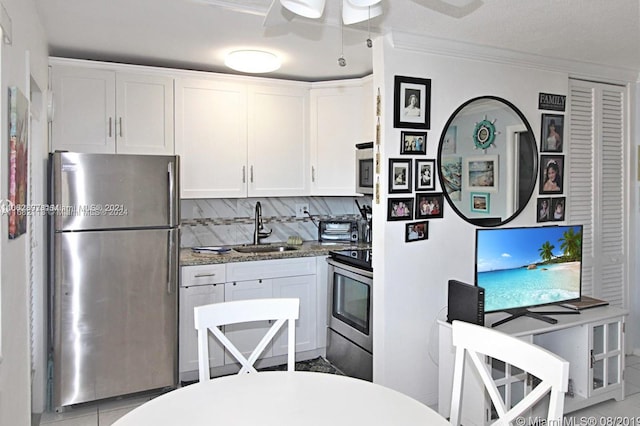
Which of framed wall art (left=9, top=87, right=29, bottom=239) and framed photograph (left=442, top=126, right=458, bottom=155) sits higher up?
framed photograph (left=442, top=126, right=458, bottom=155)

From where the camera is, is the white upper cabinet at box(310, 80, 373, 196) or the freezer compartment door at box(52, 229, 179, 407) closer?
the freezer compartment door at box(52, 229, 179, 407)

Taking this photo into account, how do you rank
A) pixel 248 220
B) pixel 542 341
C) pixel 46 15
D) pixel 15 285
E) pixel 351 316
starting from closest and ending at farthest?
pixel 15 285
pixel 46 15
pixel 542 341
pixel 351 316
pixel 248 220

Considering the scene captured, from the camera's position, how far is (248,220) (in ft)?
14.1

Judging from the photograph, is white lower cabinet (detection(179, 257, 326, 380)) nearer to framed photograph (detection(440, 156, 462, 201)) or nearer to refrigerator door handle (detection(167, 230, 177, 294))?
refrigerator door handle (detection(167, 230, 177, 294))

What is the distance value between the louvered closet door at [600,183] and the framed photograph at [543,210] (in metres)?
0.29

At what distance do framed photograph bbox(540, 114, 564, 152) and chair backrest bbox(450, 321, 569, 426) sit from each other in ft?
7.32

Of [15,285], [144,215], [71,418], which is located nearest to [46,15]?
[144,215]

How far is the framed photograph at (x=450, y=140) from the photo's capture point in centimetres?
320

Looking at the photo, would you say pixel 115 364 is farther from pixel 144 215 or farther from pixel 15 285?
pixel 15 285

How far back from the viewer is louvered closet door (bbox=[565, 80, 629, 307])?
3854mm

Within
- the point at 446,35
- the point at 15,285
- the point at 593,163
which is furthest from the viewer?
the point at 593,163

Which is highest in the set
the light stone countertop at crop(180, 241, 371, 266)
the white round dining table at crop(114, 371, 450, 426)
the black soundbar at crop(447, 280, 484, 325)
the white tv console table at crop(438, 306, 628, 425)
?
the light stone countertop at crop(180, 241, 371, 266)

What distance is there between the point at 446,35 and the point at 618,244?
2418mm

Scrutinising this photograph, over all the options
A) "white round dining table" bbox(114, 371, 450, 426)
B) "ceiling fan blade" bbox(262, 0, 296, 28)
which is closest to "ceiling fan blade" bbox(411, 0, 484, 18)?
"ceiling fan blade" bbox(262, 0, 296, 28)
